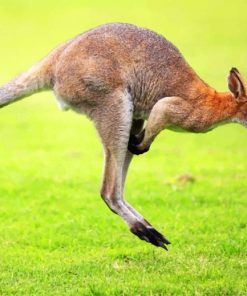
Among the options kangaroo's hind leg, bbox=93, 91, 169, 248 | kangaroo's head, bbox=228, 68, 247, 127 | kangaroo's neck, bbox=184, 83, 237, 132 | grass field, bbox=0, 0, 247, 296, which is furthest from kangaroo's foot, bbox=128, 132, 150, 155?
grass field, bbox=0, 0, 247, 296

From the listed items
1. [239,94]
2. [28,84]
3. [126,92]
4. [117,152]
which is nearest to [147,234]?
[117,152]

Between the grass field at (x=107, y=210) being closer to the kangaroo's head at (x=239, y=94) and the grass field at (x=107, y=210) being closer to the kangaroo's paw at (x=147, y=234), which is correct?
the kangaroo's paw at (x=147, y=234)

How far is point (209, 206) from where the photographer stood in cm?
1227

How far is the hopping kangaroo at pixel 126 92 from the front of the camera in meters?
7.59

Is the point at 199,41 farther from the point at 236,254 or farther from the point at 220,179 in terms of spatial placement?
the point at 236,254

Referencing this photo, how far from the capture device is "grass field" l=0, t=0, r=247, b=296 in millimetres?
7961

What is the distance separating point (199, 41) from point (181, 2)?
6.10 metres

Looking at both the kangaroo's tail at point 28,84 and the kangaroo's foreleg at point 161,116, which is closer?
the kangaroo's foreleg at point 161,116

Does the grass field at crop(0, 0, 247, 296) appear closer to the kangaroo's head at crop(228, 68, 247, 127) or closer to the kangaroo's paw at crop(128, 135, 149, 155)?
the kangaroo's paw at crop(128, 135, 149, 155)

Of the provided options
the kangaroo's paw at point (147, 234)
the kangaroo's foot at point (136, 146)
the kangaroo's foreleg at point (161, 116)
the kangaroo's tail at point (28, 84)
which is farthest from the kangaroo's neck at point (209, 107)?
the kangaroo's tail at point (28, 84)

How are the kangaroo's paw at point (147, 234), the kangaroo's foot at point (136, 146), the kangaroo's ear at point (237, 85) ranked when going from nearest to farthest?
the kangaroo's paw at point (147, 234) < the kangaroo's ear at point (237, 85) < the kangaroo's foot at point (136, 146)

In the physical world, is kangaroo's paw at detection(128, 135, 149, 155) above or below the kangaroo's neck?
below

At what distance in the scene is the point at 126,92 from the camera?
25.2ft

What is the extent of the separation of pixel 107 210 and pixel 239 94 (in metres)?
4.63
